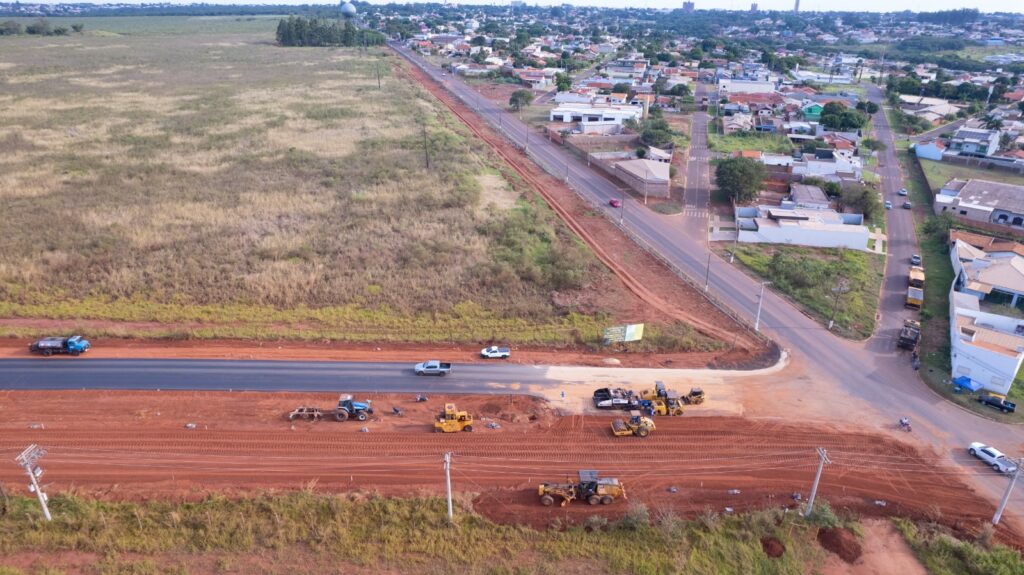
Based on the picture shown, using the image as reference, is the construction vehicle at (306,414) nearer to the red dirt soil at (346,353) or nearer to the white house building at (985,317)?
the red dirt soil at (346,353)

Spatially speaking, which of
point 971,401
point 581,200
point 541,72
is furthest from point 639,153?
→ point 541,72

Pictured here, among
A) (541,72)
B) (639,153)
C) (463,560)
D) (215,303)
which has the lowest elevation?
(463,560)

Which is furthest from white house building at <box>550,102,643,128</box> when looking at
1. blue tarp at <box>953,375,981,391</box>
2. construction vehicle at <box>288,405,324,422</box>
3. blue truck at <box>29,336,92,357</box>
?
blue truck at <box>29,336,92,357</box>

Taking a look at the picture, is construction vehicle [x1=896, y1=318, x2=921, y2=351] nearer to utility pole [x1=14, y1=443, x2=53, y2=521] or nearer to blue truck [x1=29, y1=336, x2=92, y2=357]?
utility pole [x1=14, y1=443, x2=53, y2=521]

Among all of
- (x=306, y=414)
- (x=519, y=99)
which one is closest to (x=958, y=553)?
(x=306, y=414)

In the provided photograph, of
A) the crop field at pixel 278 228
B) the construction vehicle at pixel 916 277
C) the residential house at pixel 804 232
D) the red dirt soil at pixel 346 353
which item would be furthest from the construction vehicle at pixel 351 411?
the construction vehicle at pixel 916 277

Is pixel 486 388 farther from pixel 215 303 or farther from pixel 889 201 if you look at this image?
pixel 889 201

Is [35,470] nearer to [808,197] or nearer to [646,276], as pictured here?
[646,276]

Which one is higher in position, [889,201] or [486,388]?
[889,201]
